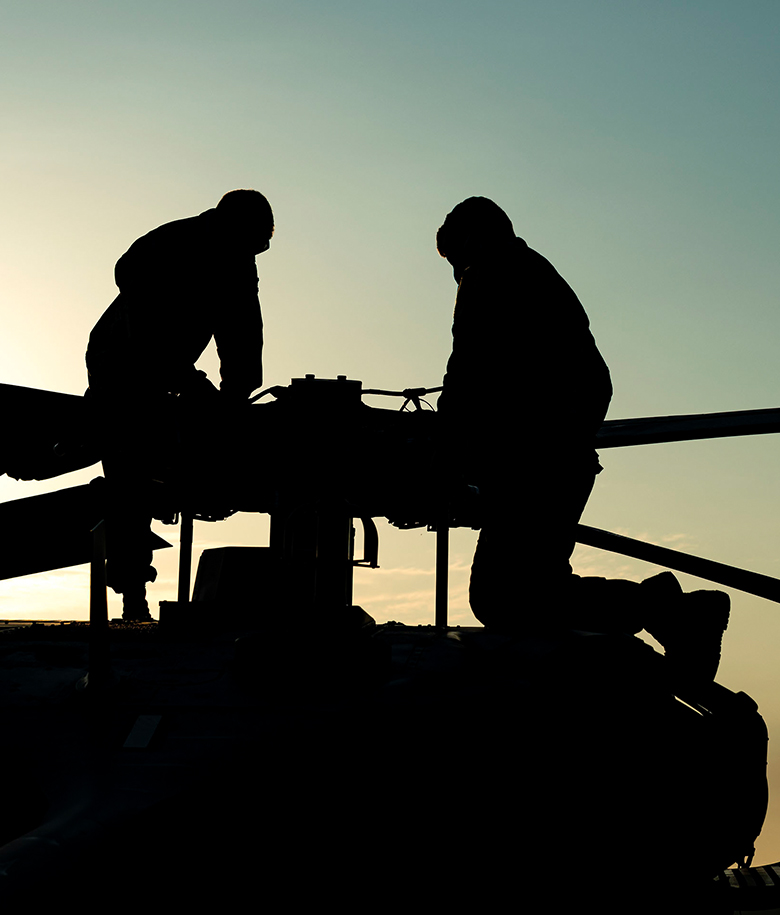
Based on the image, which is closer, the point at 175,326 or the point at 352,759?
the point at 352,759

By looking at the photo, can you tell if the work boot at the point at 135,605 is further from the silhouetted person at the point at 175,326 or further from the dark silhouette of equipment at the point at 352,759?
the dark silhouette of equipment at the point at 352,759

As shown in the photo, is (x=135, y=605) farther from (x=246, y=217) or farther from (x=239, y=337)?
(x=246, y=217)

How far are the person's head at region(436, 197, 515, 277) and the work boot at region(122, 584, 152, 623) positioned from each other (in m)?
2.75

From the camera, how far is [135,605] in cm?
656

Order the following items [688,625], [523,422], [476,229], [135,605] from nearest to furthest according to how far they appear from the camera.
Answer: [688,625] < [523,422] < [476,229] < [135,605]

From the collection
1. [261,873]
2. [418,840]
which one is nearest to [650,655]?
[418,840]

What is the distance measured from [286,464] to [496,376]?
122 cm

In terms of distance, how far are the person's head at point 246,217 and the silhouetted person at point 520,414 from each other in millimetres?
2227

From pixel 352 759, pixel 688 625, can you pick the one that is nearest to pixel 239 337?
pixel 688 625

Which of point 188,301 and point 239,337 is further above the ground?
Answer: point 188,301

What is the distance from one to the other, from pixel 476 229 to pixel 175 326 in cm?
247

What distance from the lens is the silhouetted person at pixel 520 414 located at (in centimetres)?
539

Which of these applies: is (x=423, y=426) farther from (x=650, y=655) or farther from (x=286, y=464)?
(x=650, y=655)

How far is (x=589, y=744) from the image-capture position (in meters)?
3.77
